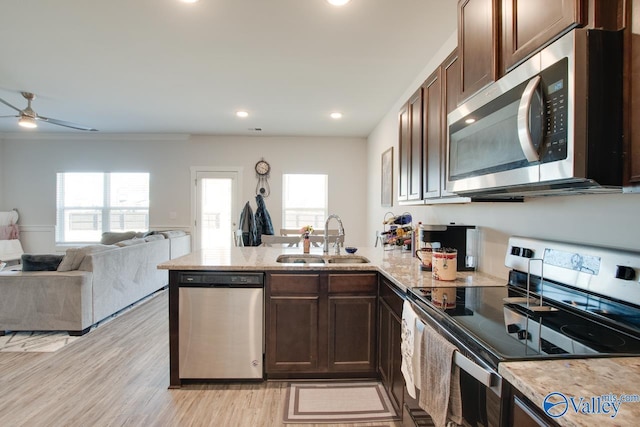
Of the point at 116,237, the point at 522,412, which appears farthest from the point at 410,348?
the point at 116,237

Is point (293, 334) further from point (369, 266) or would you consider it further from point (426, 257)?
point (426, 257)

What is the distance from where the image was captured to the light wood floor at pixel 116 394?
1.92 metres

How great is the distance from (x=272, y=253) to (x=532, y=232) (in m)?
1.98

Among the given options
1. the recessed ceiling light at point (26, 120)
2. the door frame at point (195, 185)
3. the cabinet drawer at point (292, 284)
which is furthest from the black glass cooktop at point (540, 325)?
the door frame at point (195, 185)

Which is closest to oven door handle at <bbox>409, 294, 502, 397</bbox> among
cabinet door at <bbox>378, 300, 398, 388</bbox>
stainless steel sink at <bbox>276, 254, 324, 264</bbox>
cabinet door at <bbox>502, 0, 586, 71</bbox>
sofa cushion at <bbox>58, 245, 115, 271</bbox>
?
cabinet door at <bbox>378, 300, 398, 388</bbox>

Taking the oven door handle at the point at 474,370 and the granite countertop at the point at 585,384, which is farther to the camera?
the oven door handle at the point at 474,370

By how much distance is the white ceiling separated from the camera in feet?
7.25

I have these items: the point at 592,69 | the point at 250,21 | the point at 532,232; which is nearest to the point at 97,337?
the point at 250,21

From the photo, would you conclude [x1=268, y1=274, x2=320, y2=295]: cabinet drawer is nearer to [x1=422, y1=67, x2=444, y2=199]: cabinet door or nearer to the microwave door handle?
[x1=422, y1=67, x2=444, y2=199]: cabinet door

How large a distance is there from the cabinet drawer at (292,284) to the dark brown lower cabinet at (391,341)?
0.48m

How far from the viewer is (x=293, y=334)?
7.29 ft

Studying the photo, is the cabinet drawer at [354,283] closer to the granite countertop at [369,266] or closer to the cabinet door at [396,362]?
the granite countertop at [369,266]

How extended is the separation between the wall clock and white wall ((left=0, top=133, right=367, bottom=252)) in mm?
83

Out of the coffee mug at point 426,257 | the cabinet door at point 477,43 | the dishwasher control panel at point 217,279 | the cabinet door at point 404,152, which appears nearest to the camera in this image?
the cabinet door at point 477,43
